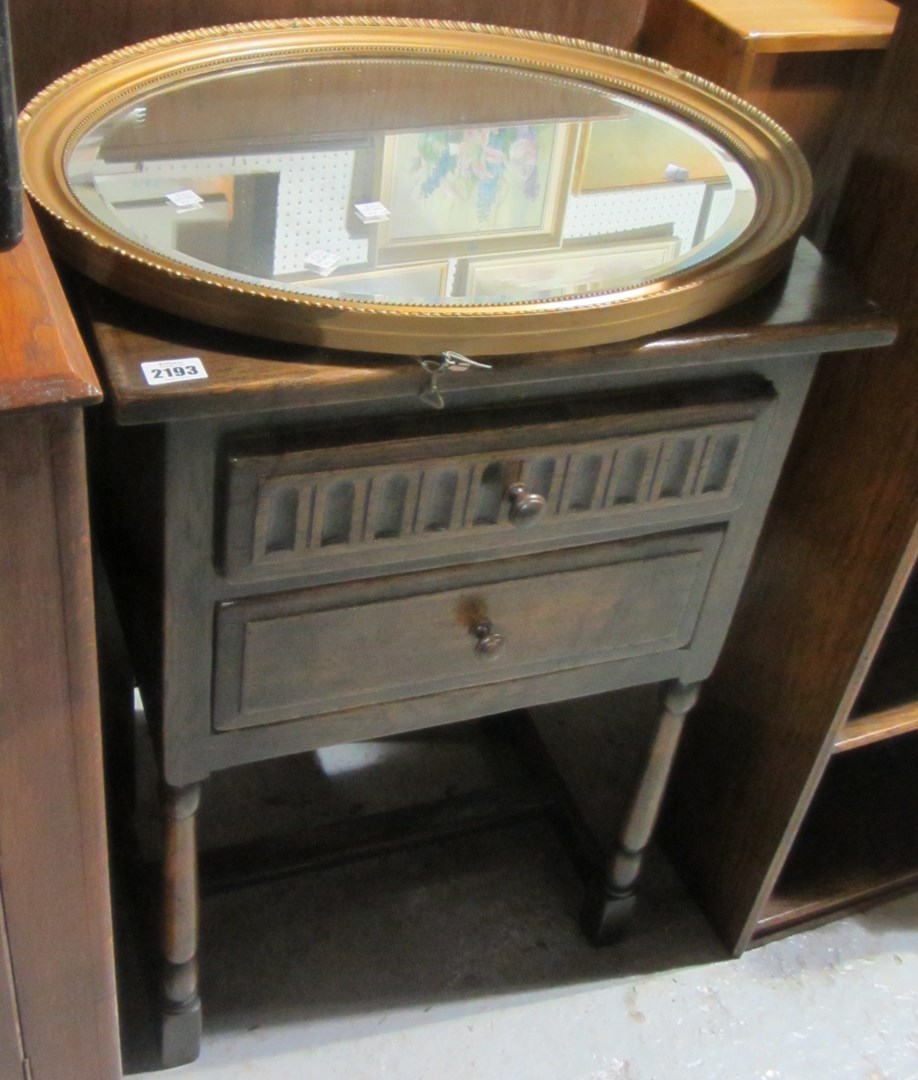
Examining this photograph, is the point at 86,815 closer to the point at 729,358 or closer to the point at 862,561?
the point at 729,358

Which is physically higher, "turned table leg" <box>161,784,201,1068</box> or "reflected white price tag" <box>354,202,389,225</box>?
"reflected white price tag" <box>354,202,389,225</box>

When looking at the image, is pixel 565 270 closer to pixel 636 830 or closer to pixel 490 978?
pixel 636 830

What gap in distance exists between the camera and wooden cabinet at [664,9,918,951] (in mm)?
845

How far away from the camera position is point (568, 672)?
86 centimetres

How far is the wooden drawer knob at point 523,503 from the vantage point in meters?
0.71

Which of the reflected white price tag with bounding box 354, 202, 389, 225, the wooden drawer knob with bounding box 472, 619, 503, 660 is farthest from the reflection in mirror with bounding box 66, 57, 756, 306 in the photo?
the wooden drawer knob with bounding box 472, 619, 503, 660

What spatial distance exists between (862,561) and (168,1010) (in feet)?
2.02

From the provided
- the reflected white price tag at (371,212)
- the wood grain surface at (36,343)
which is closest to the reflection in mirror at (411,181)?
the reflected white price tag at (371,212)

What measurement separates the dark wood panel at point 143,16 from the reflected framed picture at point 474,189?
0.49 ft

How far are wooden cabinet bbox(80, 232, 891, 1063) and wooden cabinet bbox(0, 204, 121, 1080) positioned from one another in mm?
55

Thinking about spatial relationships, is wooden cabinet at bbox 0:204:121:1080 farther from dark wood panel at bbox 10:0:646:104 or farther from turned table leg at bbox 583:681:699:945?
turned table leg at bbox 583:681:699:945

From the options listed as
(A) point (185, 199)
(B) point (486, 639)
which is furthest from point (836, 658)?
(A) point (185, 199)

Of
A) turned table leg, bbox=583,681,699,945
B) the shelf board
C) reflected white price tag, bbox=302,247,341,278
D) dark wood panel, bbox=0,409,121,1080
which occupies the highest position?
reflected white price tag, bbox=302,247,341,278

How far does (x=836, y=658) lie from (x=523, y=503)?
0.37 metres
